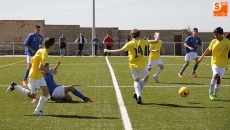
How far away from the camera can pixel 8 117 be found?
9969 mm

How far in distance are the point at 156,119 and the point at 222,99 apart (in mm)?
3600

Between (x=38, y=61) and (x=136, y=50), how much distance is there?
2.62 meters

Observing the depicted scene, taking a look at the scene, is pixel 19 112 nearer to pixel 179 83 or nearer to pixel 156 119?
pixel 156 119

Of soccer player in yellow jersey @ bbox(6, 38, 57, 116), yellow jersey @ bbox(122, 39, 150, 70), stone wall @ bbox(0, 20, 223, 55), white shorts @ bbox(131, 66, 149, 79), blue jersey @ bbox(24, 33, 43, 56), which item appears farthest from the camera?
stone wall @ bbox(0, 20, 223, 55)

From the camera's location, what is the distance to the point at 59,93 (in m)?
12.1

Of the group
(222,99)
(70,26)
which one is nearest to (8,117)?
(222,99)

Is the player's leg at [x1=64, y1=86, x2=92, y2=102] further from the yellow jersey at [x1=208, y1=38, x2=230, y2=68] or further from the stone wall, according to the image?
the stone wall

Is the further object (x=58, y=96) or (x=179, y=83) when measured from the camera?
(x=179, y=83)

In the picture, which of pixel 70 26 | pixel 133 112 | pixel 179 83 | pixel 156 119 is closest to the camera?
pixel 156 119

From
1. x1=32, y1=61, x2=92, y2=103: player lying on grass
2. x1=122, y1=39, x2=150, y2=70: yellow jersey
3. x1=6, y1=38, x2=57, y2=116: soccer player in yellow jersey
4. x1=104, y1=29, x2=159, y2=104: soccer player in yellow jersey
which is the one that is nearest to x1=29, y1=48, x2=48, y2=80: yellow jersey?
x1=6, y1=38, x2=57, y2=116: soccer player in yellow jersey

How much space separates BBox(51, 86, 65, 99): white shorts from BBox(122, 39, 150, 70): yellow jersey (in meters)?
1.75

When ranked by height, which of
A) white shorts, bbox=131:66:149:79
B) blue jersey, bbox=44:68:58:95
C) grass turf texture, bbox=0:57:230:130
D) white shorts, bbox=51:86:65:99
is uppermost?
white shorts, bbox=131:66:149:79

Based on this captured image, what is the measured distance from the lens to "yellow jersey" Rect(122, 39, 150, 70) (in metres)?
11.9

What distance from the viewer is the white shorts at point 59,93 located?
12.1 m
